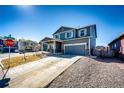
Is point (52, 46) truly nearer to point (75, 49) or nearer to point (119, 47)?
point (75, 49)

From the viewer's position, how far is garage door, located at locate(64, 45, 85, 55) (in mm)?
16247

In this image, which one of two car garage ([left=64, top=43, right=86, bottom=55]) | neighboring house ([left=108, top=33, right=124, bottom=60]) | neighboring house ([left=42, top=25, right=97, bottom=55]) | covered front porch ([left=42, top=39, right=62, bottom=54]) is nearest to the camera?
neighboring house ([left=108, top=33, right=124, bottom=60])

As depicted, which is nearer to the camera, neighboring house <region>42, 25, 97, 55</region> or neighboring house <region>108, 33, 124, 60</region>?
neighboring house <region>108, 33, 124, 60</region>

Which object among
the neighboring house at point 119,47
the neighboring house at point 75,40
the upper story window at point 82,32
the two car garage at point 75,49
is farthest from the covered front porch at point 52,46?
the neighboring house at point 119,47

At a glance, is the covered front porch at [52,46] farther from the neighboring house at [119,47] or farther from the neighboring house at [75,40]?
the neighboring house at [119,47]

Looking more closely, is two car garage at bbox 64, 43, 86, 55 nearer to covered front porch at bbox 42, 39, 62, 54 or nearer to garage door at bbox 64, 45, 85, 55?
garage door at bbox 64, 45, 85, 55

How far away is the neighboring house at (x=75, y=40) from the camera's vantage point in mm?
15906

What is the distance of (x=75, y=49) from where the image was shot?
55.7 feet

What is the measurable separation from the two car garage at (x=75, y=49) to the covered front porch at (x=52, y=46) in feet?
4.70

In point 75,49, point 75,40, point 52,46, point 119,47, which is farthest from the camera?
point 52,46

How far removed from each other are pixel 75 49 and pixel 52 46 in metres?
5.04

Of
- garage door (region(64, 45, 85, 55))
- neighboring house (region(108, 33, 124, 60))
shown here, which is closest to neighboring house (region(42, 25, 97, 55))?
garage door (region(64, 45, 85, 55))

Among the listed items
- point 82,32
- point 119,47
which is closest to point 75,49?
point 82,32
